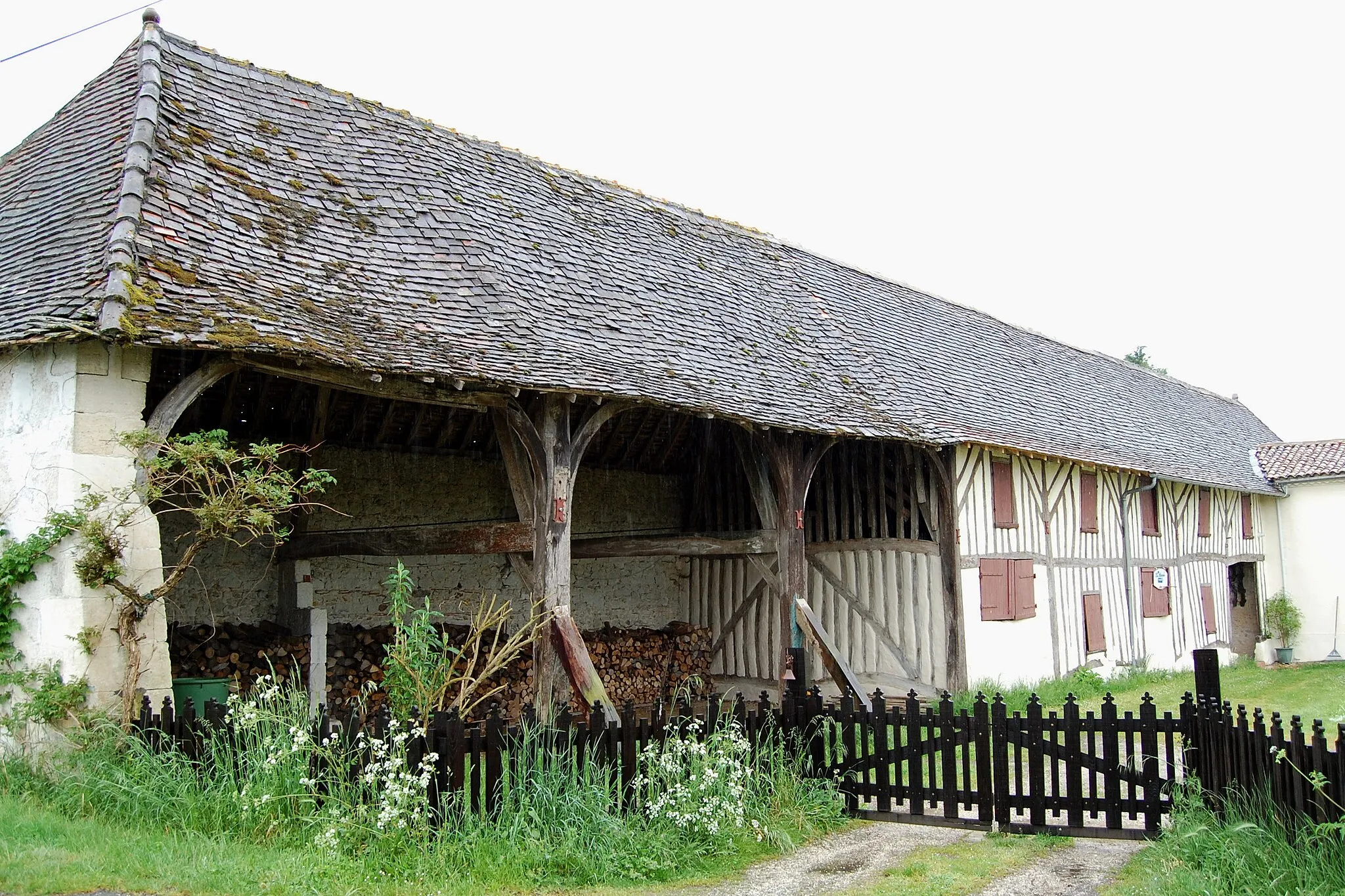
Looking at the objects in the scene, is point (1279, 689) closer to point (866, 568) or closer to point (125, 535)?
point (866, 568)

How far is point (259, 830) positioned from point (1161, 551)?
50.0ft

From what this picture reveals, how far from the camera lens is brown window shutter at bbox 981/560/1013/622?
13070 mm

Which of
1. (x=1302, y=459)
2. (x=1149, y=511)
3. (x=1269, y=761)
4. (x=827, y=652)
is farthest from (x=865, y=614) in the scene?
(x=1302, y=459)

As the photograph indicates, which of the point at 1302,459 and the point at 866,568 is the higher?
the point at 1302,459

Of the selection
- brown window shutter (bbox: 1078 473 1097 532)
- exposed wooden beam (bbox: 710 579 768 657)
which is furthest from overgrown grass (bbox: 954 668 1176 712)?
exposed wooden beam (bbox: 710 579 768 657)

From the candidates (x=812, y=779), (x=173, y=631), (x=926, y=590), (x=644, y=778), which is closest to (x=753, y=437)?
(x=926, y=590)

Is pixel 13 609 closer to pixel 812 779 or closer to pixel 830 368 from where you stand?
pixel 812 779

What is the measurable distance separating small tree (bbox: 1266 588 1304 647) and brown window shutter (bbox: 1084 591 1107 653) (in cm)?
711

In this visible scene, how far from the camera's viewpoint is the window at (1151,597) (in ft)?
55.1

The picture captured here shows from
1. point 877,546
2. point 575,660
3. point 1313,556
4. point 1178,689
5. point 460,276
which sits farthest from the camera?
point 1313,556

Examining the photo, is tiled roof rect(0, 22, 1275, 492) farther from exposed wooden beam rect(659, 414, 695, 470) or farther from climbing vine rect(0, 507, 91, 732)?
exposed wooden beam rect(659, 414, 695, 470)

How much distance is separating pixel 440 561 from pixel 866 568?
15.9 ft

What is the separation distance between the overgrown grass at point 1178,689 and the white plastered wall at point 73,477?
8120 mm

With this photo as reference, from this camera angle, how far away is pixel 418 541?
9.77 meters
